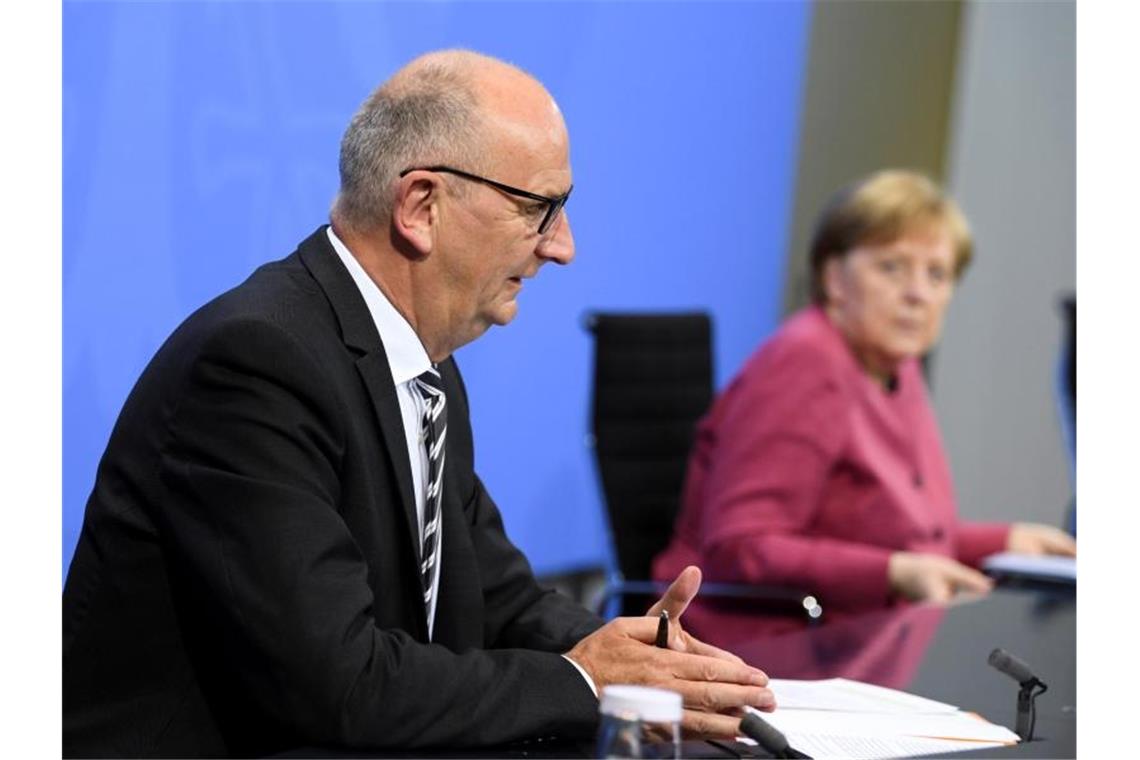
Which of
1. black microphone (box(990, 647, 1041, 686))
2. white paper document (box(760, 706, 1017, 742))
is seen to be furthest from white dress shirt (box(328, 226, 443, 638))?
black microphone (box(990, 647, 1041, 686))

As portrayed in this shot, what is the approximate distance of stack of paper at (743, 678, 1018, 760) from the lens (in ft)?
5.65

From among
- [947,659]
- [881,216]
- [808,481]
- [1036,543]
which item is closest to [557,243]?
[947,659]

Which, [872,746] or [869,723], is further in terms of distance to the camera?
[869,723]

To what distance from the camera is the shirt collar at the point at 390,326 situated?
6.16 ft

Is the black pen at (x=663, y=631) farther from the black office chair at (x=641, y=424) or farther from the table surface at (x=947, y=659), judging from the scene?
the black office chair at (x=641, y=424)

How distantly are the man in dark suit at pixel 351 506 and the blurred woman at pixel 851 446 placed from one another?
4.45 ft

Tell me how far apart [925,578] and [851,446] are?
360 millimetres

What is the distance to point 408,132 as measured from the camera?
1.85m

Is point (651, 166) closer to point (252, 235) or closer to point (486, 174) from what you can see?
point (252, 235)

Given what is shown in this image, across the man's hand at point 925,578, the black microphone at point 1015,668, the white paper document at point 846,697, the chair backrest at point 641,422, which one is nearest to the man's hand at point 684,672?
the white paper document at point 846,697

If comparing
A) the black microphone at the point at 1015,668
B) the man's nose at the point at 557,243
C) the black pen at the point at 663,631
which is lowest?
the black microphone at the point at 1015,668

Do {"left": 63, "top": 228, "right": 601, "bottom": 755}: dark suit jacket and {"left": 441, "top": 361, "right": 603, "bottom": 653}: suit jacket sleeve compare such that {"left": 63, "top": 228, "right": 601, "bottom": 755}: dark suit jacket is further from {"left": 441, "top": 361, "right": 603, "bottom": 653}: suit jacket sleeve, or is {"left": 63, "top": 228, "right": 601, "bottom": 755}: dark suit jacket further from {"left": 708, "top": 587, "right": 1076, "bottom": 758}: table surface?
{"left": 708, "top": 587, "right": 1076, "bottom": 758}: table surface

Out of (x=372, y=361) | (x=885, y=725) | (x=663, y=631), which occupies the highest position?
(x=372, y=361)

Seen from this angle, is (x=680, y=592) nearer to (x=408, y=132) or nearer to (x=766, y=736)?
(x=766, y=736)
